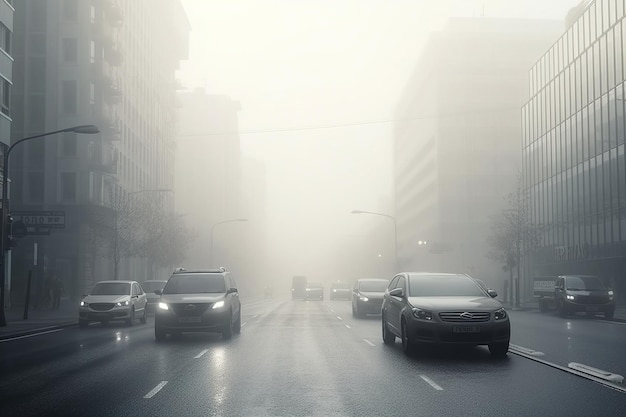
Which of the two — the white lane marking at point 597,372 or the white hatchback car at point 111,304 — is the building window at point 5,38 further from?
the white lane marking at point 597,372

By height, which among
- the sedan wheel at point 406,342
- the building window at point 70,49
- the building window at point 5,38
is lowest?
the sedan wheel at point 406,342

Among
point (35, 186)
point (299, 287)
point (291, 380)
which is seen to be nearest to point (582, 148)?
point (299, 287)

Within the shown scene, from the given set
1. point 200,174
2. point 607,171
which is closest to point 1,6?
point 607,171

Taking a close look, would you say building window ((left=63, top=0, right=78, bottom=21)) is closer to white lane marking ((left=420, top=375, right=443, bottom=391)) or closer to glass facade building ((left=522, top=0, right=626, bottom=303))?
glass facade building ((left=522, top=0, right=626, bottom=303))

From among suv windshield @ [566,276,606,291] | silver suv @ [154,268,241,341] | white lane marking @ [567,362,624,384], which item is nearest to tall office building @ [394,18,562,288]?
suv windshield @ [566,276,606,291]

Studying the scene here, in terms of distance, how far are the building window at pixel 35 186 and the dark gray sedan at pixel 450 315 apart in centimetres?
4391

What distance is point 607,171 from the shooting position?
5141cm

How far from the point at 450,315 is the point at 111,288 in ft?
58.9

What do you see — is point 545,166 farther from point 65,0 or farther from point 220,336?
point 220,336

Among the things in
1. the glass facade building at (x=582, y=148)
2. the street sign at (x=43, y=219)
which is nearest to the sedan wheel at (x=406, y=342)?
the street sign at (x=43, y=219)

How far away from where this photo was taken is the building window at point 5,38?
39.2 m

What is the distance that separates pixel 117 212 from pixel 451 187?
57.5m

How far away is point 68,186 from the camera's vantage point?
186ft

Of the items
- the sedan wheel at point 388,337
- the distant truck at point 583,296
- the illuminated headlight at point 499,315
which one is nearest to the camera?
the illuminated headlight at point 499,315
